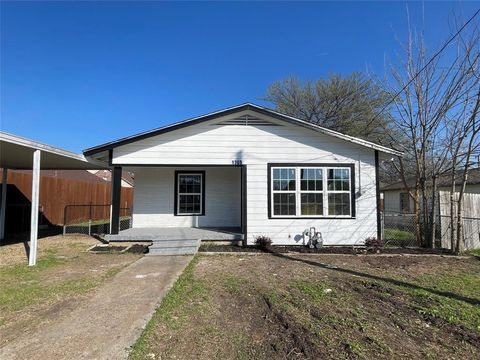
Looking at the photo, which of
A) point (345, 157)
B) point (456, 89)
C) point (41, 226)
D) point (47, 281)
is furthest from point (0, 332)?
point (41, 226)

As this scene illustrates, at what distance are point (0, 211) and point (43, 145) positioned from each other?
653 centimetres

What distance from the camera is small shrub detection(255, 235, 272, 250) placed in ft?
32.2

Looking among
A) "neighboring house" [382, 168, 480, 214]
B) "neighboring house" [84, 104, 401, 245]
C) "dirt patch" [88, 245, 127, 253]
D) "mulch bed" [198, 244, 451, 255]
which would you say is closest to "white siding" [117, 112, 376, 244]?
"neighboring house" [84, 104, 401, 245]

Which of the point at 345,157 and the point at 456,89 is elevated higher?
the point at 456,89

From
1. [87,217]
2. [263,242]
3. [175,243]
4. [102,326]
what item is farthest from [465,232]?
[87,217]

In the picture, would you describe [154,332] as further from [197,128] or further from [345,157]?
[345,157]

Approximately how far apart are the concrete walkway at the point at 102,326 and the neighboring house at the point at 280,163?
4.68 metres

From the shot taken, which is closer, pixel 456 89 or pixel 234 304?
pixel 234 304

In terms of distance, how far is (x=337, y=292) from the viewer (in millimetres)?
5594

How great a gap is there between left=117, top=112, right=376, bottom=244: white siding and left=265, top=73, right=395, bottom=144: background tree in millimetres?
10019

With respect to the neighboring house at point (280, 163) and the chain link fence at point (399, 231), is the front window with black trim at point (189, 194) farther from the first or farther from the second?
the chain link fence at point (399, 231)

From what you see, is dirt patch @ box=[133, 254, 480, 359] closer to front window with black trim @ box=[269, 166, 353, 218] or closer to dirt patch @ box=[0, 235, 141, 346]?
dirt patch @ box=[0, 235, 141, 346]

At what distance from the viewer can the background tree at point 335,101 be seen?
21.2 meters

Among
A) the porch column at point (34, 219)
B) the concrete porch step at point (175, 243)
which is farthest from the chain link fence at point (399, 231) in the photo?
the porch column at point (34, 219)
